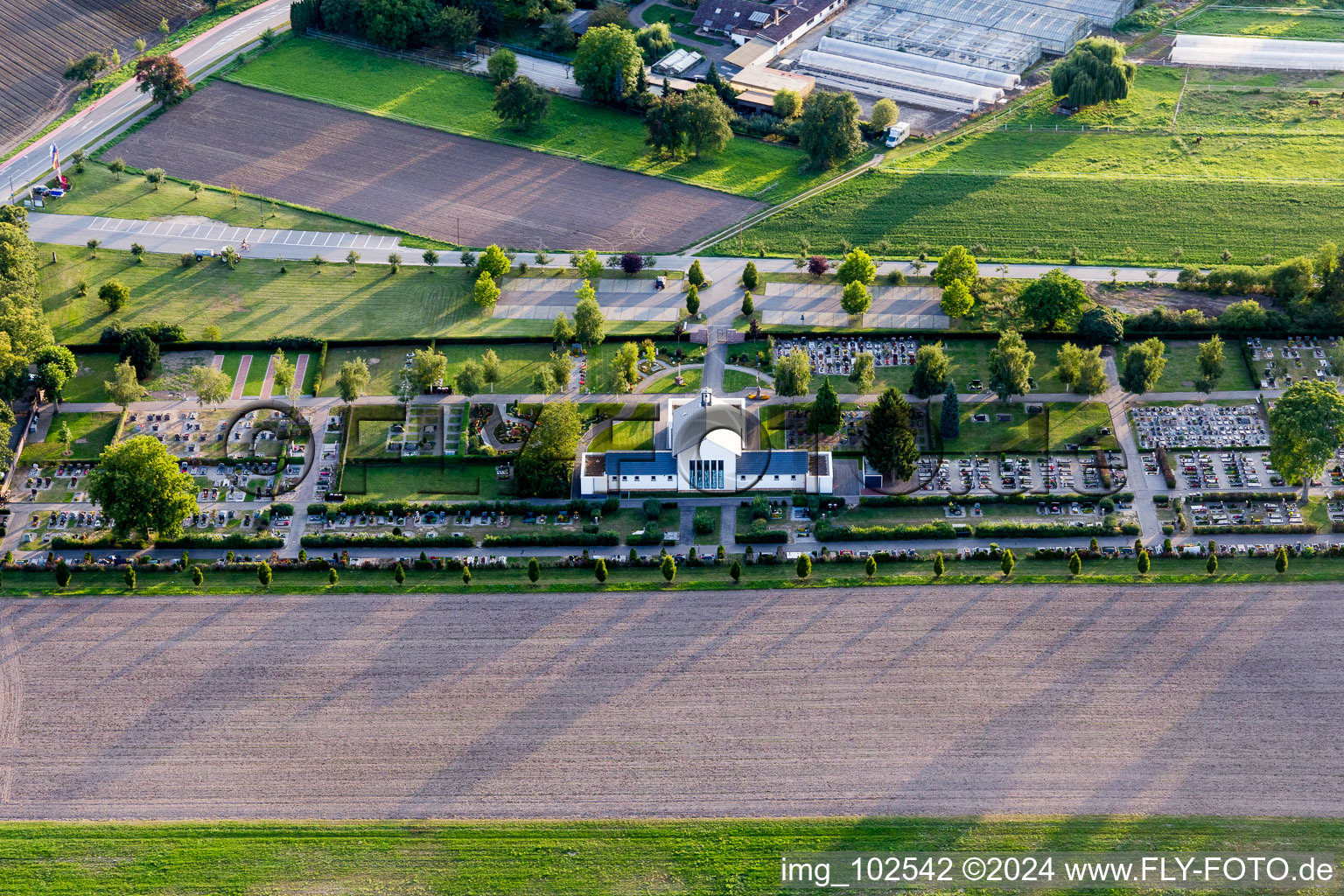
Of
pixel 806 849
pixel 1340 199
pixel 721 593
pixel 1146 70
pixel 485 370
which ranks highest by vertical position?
pixel 1146 70

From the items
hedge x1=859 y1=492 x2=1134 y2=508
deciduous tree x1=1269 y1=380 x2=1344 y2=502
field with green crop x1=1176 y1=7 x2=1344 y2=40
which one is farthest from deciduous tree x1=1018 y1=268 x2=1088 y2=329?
field with green crop x1=1176 y1=7 x2=1344 y2=40

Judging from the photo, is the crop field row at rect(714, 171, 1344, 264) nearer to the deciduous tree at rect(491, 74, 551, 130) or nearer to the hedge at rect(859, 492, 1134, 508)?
the deciduous tree at rect(491, 74, 551, 130)

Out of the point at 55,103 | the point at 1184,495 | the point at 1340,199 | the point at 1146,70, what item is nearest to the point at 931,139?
the point at 1146,70

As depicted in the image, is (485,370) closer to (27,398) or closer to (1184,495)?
(27,398)

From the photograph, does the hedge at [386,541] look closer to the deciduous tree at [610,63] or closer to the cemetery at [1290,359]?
the deciduous tree at [610,63]

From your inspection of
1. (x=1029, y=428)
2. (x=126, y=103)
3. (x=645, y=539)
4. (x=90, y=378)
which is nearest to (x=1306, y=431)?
(x=1029, y=428)

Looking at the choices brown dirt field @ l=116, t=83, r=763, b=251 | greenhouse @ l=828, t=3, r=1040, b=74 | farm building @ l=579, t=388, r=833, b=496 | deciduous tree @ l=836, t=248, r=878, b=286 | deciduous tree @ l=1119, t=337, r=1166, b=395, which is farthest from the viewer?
greenhouse @ l=828, t=3, r=1040, b=74
